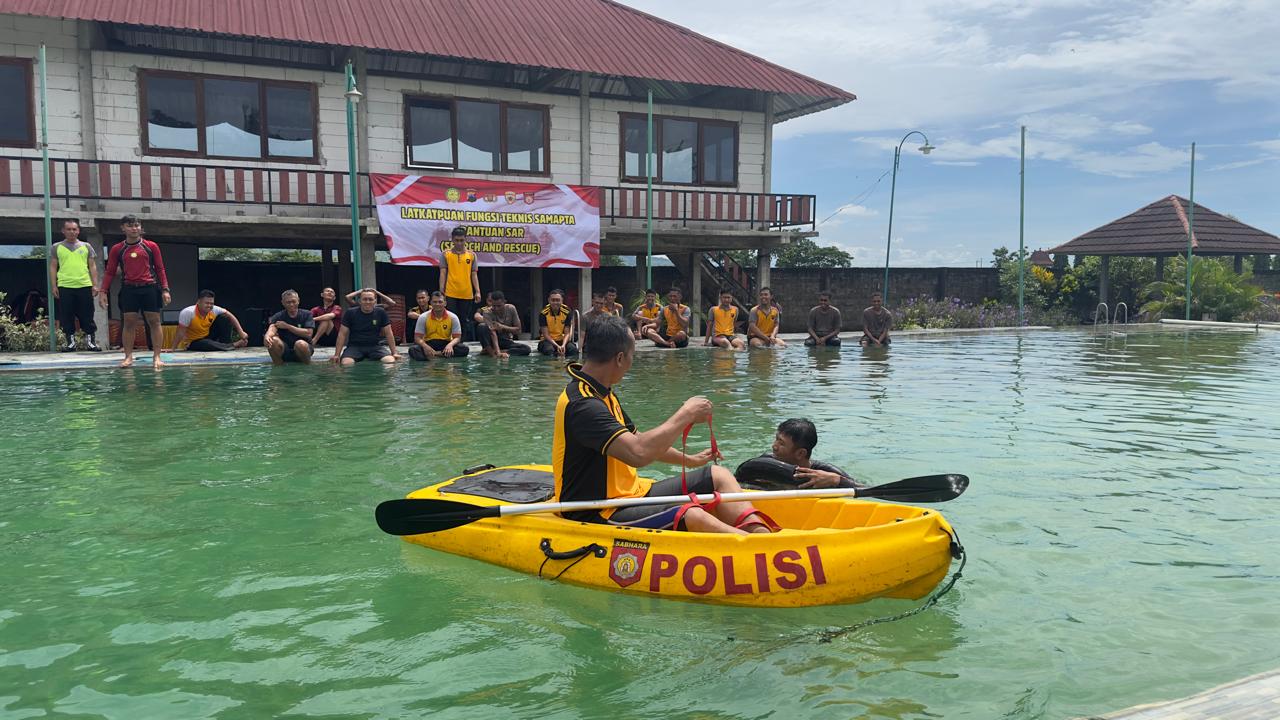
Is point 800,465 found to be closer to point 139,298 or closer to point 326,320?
point 139,298

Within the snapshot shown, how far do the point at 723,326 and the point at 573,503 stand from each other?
15178 millimetres

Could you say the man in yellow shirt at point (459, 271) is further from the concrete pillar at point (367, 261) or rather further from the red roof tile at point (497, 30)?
the red roof tile at point (497, 30)

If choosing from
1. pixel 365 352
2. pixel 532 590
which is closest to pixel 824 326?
pixel 365 352

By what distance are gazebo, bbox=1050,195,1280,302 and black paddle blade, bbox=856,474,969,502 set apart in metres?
29.2

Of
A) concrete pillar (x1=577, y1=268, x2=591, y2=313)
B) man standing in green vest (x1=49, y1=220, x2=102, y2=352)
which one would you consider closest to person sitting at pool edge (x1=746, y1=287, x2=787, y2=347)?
concrete pillar (x1=577, y1=268, x2=591, y2=313)

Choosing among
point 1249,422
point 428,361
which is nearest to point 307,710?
point 1249,422

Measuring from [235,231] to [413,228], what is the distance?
334 centimetres

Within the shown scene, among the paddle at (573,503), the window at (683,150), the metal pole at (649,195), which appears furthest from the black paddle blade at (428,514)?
the window at (683,150)

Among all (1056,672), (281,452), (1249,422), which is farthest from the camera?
(1249,422)

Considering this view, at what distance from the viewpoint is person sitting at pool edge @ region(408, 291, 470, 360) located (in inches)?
648

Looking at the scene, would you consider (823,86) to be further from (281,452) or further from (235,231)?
(281,452)

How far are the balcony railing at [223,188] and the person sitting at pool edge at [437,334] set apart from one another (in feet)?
10.4

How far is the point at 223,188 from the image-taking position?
17375 millimetres

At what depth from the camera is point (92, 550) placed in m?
5.65
